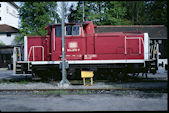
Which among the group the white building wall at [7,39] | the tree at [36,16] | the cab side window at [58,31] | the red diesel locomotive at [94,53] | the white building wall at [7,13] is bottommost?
the red diesel locomotive at [94,53]

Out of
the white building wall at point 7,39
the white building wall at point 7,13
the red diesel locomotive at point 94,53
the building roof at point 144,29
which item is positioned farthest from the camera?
the white building wall at point 7,13

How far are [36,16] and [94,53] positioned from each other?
73.4 feet

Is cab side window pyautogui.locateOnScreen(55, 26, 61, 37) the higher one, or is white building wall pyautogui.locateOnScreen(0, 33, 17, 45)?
white building wall pyautogui.locateOnScreen(0, 33, 17, 45)

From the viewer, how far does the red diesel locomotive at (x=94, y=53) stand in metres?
12.0

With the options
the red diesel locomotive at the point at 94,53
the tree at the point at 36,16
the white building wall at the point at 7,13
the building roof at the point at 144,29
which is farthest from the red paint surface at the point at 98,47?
the white building wall at the point at 7,13

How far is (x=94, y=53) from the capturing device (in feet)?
40.1

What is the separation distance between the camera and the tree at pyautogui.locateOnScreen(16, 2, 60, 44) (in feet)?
Result: 102

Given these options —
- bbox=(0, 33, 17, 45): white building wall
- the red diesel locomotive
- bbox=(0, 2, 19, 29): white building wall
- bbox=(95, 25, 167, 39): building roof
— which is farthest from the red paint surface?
bbox=(0, 2, 19, 29): white building wall

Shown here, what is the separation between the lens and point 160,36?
28.4 metres

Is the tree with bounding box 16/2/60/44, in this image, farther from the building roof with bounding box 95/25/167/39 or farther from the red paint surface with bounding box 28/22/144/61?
the red paint surface with bounding box 28/22/144/61

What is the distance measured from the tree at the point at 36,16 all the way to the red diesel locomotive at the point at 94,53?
62.3 feet

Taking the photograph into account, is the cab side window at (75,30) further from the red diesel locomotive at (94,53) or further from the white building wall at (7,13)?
the white building wall at (7,13)

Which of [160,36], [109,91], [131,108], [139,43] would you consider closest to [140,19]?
[160,36]

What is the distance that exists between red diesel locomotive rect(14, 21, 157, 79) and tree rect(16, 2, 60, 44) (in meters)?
19.0
